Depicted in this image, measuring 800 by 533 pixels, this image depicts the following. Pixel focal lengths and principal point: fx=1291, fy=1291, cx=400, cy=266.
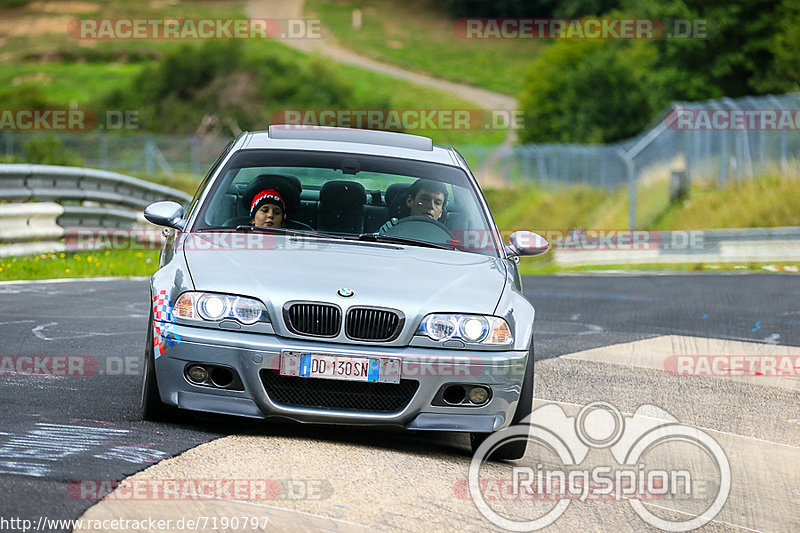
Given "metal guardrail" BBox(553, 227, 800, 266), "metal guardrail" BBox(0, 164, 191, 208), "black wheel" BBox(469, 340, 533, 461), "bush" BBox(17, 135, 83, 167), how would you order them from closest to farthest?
"black wheel" BBox(469, 340, 533, 461)
"metal guardrail" BBox(0, 164, 191, 208)
"metal guardrail" BBox(553, 227, 800, 266)
"bush" BBox(17, 135, 83, 167)

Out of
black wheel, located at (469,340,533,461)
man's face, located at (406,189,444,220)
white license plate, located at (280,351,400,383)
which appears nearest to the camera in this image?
white license plate, located at (280,351,400,383)

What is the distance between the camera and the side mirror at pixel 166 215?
23.9 ft

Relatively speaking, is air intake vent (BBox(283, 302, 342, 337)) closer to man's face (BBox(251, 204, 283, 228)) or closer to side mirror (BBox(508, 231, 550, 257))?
man's face (BBox(251, 204, 283, 228))

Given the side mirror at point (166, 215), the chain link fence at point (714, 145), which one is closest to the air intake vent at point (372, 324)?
the side mirror at point (166, 215)

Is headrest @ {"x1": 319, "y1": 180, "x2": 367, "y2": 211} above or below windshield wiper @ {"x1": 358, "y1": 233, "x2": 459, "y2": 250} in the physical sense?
above

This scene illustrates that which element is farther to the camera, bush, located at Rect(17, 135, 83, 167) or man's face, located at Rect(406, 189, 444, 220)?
bush, located at Rect(17, 135, 83, 167)

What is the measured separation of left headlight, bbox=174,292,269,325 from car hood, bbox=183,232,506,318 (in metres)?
0.04

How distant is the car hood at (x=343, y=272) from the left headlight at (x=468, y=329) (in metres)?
0.04

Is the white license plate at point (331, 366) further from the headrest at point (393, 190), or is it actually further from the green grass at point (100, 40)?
the green grass at point (100, 40)

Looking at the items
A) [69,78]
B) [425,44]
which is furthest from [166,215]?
[425,44]

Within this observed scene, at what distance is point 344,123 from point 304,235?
197 ft

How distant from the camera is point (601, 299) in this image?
15.6 m

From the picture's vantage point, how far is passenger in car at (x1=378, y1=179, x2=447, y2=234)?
7.62m

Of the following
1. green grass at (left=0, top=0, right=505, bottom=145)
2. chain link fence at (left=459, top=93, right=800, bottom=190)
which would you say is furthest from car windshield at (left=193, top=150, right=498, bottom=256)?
green grass at (left=0, top=0, right=505, bottom=145)
